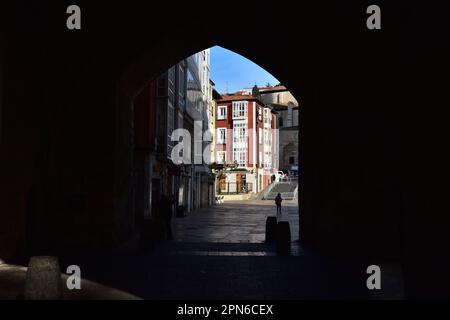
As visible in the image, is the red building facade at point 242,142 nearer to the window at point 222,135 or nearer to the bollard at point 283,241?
the window at point 222,135

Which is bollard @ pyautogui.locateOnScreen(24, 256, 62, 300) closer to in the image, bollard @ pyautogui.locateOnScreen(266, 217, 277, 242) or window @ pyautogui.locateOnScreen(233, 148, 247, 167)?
bollard @ pyautogui.locateOnScreen(266, 217, 277, 242)

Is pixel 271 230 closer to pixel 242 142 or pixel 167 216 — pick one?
pixel 167 216

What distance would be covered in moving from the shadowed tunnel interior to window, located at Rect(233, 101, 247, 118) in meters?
55.6

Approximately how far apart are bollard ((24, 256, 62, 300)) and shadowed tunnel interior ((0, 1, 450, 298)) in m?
5.80

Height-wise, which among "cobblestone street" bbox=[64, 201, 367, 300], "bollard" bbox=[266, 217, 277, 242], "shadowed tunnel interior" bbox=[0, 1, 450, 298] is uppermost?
"shadowed tunnel interior" bbox=[0, 1, 450, 298]

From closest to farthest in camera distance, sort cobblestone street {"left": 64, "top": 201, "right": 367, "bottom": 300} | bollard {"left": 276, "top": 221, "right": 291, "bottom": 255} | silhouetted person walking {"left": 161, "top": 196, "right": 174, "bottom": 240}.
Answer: cobblestone street {"left": 64, "top": 201, "right": 367, "bottom": 300}, bollard {"left": 276, "top": 221, "right": 291, "bottom": 255}, silhouetted person walking {"left": 161, "top": 196, "right": 174, "bottom": 240}

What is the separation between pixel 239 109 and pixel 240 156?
6532 mm

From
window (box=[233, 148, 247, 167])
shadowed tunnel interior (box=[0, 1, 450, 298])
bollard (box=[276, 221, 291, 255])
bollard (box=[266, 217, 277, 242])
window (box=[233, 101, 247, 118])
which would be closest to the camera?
shadowed tunnel interior (box=[0, 1, 450, 298])

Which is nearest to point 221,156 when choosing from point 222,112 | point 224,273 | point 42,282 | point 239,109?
point 222,112

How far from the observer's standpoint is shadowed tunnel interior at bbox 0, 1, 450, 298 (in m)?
12.1

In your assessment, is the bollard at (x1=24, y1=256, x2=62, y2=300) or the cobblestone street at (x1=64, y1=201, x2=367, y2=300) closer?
the bollard at (x1=24, y1=256, x2=62, y2=300)

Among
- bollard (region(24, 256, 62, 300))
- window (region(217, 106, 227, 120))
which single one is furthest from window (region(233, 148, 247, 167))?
bollard (region(24, 256, 62, 300))

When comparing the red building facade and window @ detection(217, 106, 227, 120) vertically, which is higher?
window @ detection(217, 106, 227, 120)
